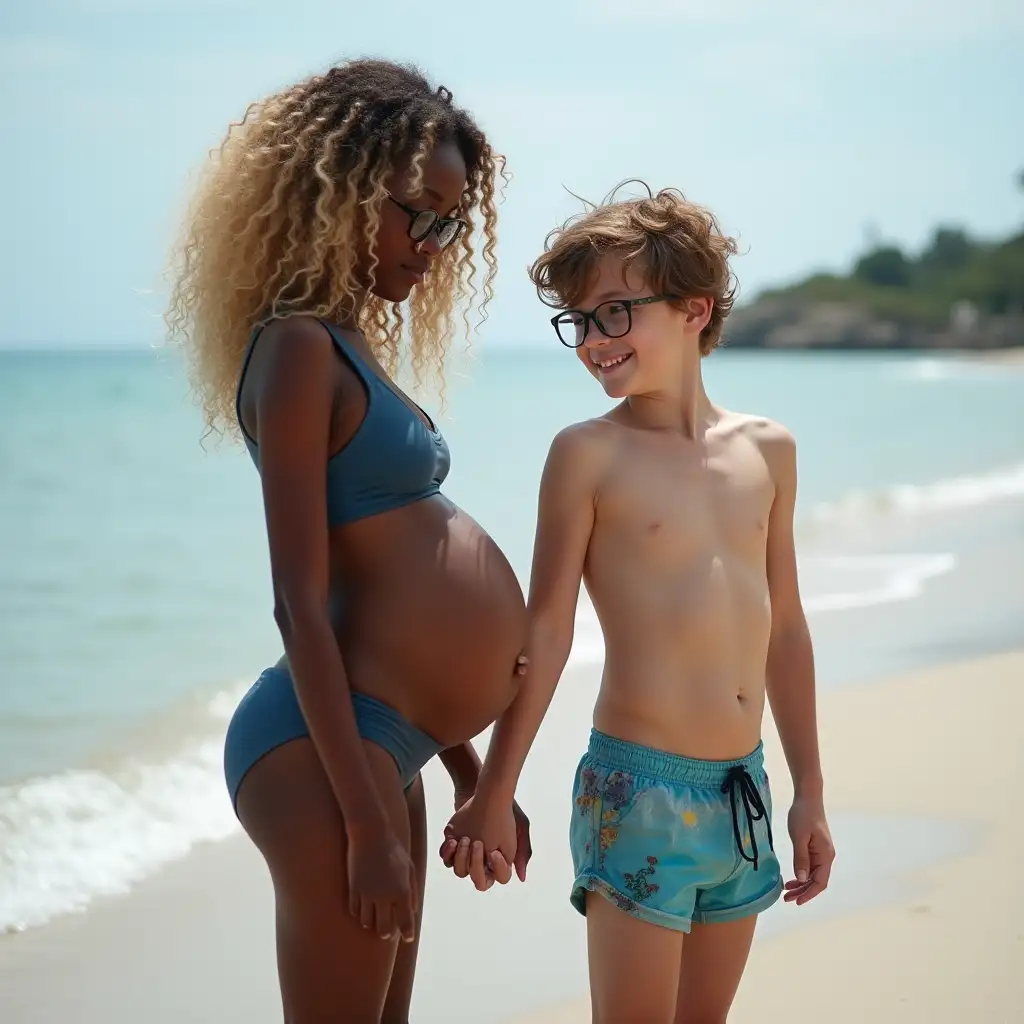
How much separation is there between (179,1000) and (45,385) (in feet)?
123

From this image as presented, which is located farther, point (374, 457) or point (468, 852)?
point (468, 852)

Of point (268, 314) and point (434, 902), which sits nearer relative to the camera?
point (268, 314)

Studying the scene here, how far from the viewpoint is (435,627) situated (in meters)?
2.38

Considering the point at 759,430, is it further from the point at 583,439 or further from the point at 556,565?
the point at 556,565

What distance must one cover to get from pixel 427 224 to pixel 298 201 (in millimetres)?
223

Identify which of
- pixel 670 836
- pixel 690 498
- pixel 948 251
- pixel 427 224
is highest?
pixel 427 224

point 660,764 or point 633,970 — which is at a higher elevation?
point 660,764

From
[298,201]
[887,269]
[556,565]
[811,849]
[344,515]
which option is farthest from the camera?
[887,269]

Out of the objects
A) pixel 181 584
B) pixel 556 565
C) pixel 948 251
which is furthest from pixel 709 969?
pixel 948 251

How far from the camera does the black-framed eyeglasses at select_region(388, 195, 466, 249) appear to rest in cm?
246

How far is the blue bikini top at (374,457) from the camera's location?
7.58ft

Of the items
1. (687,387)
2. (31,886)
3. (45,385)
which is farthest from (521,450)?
(45,385)

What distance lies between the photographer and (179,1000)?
3.94 metres

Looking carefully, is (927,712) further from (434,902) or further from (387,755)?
(387,755)
